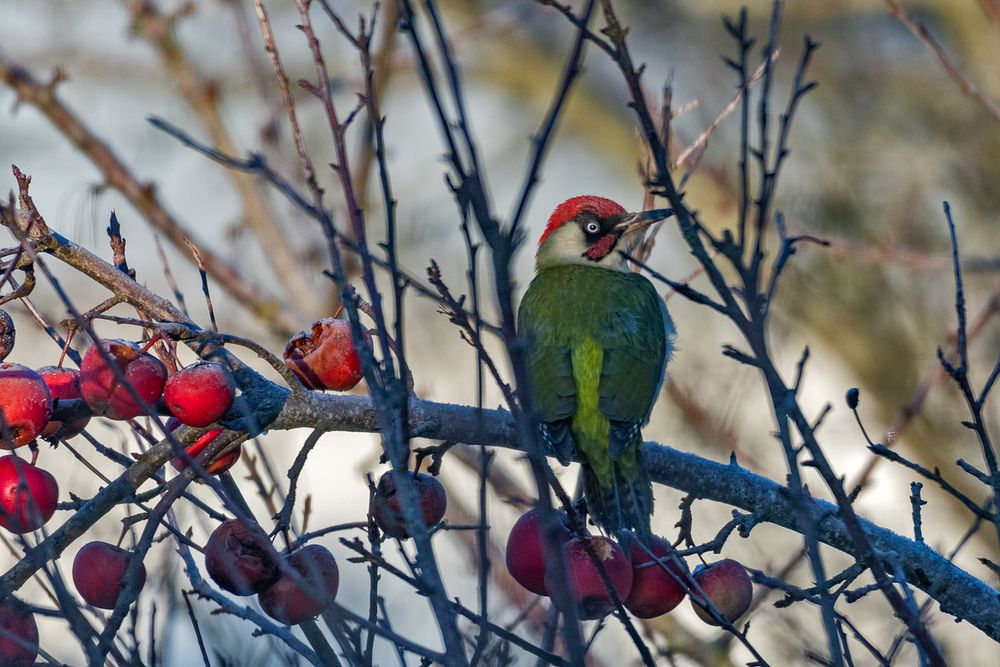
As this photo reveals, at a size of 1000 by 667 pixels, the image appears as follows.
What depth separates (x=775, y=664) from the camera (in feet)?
21.6

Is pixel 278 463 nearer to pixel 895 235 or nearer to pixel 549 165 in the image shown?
pixel 895 235

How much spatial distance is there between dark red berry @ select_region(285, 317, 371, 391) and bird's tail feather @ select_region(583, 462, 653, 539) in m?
0.99

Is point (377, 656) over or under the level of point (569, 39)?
under

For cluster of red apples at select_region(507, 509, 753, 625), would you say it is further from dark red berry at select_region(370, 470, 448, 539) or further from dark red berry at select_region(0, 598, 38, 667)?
dark red berry at select_region(0, 598, 38, 667)

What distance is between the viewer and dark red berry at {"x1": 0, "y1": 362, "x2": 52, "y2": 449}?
8.03 feet

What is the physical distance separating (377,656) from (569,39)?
26.9 ft

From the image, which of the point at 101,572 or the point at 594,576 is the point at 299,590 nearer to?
the point at 101,572

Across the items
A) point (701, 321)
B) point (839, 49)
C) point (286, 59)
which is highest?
point (839, 49)

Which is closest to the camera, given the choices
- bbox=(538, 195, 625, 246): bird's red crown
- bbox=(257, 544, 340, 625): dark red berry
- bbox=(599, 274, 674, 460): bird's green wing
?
bbox=(257, 544, 340, 625): dark red berry

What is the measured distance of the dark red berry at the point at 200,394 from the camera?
2.52 metres

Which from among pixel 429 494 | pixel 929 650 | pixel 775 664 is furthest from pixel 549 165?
pixel 929 650

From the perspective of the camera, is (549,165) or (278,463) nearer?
(278,463)

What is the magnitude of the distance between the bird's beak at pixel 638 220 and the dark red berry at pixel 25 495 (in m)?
2.51

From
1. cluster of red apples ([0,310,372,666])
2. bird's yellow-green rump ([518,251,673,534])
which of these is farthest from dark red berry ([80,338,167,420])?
bird's yellow-green rump ([518,251,673,534])
